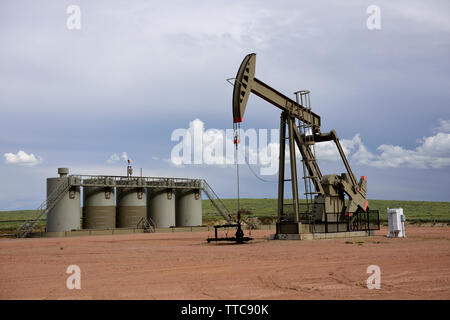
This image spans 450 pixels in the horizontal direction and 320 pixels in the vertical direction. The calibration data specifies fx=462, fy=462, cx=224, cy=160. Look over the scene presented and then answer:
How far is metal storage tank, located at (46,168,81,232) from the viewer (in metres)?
36.0

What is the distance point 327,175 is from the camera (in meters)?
25.6

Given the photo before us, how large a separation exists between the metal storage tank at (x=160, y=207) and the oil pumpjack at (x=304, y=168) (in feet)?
64.9

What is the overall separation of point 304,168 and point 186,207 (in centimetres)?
2234

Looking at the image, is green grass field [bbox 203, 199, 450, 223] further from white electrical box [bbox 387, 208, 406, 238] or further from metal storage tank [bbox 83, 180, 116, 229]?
white electrical box [bbox 387, 208, 406, 238]

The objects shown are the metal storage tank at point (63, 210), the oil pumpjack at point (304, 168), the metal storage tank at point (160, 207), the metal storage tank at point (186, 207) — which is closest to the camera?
the oil pumpjack at point (304, 168)

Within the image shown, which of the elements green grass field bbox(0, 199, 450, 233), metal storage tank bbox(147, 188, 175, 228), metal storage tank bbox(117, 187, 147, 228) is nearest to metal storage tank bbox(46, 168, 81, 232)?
metal storage tank bbox(117, 187, 147, 228)

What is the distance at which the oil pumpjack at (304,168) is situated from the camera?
22281 mm

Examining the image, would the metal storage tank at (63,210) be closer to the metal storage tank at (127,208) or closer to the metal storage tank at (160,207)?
the metal storage tank at (127,208)

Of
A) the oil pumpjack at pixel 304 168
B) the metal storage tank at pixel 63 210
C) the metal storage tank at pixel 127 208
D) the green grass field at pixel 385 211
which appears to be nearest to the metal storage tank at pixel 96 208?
the metal storage tank at pixel 63 210

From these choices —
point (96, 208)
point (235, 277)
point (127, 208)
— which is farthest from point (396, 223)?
point (96, 208)

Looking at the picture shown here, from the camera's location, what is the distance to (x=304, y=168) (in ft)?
81.3

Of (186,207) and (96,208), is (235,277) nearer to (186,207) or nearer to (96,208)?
(96,208)

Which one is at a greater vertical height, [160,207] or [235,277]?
[160,207]
